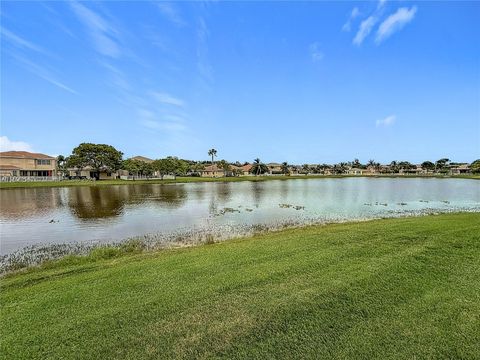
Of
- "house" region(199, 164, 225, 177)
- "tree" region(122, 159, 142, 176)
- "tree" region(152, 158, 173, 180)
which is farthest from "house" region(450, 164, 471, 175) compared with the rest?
"tree" region(122, 159, 142, 176)

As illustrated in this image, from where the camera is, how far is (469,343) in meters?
4.95

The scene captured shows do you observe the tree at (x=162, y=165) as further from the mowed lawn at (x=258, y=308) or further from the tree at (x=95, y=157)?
the mowed lawn at (x=258, y=308)

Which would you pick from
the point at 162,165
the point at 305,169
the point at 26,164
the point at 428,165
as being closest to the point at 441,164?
the point at 428,165

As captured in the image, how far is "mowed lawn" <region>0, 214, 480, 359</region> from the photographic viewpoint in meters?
4.97

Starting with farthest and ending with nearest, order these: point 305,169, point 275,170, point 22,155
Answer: point 305,169, point 275,170, point 22,155

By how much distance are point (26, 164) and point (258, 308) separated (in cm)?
9841

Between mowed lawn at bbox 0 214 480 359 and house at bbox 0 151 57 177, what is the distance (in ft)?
288

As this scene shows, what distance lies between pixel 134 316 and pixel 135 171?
101809mm

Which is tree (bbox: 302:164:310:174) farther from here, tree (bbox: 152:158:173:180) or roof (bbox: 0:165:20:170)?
roof (bbox: 0:165:20:170)

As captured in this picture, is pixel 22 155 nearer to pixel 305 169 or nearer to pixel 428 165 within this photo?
pixel 305 169

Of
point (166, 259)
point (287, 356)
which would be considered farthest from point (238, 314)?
point (166, 259)

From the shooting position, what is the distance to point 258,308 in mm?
6098

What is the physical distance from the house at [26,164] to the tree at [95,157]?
985cm

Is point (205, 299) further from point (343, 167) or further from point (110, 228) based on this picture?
point (343, 167)
